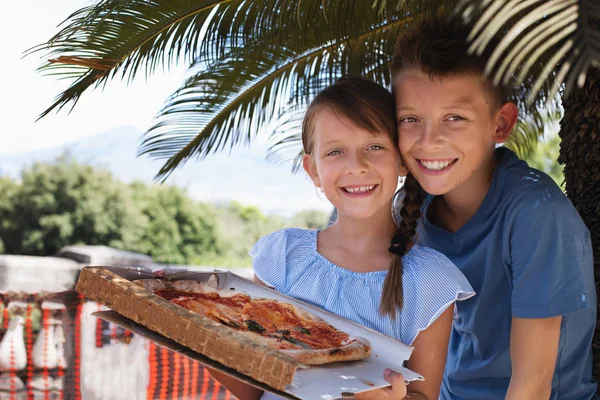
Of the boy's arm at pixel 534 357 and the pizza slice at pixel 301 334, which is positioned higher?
the pizza slice at pixel 301 334

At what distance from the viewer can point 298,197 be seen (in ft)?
353

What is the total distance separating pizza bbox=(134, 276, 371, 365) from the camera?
6.52 feet

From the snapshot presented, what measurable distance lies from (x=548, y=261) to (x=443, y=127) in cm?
60

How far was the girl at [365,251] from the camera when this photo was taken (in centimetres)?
228

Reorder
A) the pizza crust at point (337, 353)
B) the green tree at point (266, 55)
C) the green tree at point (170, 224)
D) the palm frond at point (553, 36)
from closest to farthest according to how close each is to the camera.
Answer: the palm frond at point (553, 36), the pizza crust at point (337, 353), the green tree at point (266, 55), the green tree at point (170, 224)

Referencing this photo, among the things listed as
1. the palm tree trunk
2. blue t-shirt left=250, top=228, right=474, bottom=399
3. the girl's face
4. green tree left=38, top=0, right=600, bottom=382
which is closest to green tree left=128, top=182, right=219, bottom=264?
green tree left=38, top=0, right=600, bottom=382

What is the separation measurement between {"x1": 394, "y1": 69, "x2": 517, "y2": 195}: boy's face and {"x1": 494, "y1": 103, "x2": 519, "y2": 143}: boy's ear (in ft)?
0.35

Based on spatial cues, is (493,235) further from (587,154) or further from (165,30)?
(165,30)

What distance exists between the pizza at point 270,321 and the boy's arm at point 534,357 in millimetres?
546

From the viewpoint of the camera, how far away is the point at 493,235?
96.0 inches

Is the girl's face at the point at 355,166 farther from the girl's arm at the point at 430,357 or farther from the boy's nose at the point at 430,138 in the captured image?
the girl's arm at the point at 430,357

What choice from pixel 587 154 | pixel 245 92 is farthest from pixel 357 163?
pixel 245 92

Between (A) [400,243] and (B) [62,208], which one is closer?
(A) [400,243]

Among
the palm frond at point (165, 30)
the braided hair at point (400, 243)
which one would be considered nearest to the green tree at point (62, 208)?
the palm frond at point (165, 30)
